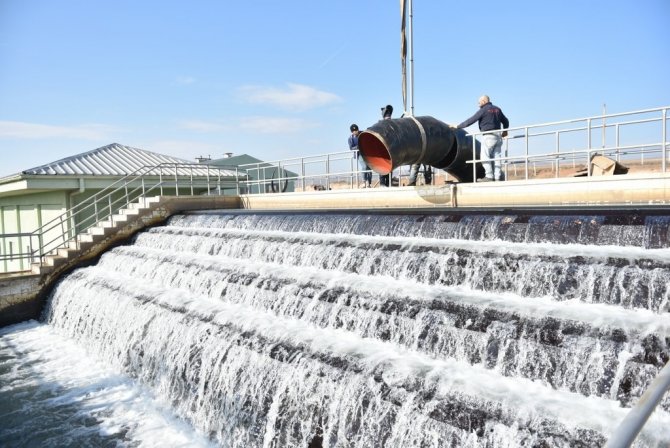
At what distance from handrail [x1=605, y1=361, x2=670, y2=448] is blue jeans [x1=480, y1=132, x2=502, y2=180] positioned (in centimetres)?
880

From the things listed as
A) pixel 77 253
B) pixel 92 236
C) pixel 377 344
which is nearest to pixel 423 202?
pixel 377 344

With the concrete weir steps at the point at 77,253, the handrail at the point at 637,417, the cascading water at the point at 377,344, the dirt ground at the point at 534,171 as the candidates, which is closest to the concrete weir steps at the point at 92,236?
the concrete weir steps at the point at 77,253

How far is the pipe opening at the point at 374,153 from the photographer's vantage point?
34.3 feet

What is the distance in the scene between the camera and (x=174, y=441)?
20.2 feet

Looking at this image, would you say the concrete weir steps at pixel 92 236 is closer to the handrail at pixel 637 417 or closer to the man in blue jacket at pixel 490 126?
the man in blue jacket at pixel 490 126

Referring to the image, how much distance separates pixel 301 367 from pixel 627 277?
3.54 metres

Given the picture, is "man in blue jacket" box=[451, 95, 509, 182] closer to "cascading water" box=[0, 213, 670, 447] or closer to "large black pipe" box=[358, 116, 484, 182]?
"large black pipe" box=[358, 116, 484, 182]

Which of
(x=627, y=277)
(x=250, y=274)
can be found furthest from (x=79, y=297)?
(x=627, y=277)

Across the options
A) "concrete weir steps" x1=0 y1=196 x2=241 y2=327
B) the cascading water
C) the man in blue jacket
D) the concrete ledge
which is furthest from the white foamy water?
the man in blue jacket

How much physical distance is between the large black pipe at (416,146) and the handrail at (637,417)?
7.90m

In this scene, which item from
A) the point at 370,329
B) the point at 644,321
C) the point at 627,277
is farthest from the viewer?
the point at 370,329

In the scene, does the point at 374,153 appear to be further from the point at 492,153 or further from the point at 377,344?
the point at 377,344

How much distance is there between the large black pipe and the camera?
9.69 m

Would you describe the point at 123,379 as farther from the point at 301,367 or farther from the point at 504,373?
the point at 504,373
